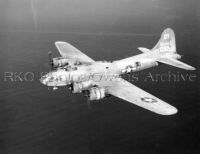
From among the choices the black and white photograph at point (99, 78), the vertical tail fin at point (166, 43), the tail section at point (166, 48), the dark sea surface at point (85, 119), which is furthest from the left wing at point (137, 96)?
the vertical tail fin at point (166, 43)

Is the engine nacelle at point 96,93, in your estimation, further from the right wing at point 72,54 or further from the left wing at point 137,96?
the right wing at point 72,54

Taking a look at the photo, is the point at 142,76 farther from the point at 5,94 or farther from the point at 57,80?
the point at 5,94

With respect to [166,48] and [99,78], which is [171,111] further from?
[166,48]

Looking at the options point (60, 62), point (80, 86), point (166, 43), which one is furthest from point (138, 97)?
point (166, 43)

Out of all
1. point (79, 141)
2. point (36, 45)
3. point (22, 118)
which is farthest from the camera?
point (36, 45)

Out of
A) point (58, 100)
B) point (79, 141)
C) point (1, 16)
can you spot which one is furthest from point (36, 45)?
point (79, 141)

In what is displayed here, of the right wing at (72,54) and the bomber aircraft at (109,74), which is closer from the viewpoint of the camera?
the bomber aircraft at (109,74)

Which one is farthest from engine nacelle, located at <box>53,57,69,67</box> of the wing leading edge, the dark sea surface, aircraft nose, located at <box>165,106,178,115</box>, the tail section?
aircraft nose, located at <box>165,106,178,115</box>
